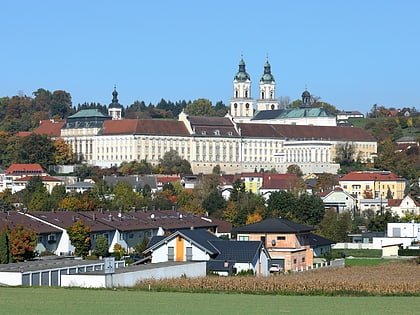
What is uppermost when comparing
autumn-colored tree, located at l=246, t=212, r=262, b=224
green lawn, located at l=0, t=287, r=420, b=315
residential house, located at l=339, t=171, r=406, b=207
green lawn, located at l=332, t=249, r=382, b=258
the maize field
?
residential house, located at l=339, t=171, r=406, b=207

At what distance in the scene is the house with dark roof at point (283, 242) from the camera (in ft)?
161

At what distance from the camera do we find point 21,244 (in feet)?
157

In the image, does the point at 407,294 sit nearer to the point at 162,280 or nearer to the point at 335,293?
the point at 335,293

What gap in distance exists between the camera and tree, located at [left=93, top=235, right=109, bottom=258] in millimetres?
55062

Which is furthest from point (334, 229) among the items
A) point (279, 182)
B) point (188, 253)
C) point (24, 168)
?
point (24, 168)

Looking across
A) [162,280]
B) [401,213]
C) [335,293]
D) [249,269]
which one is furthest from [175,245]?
[401,213]

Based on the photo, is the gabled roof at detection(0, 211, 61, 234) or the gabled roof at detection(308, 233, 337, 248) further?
the gabled roof at detection(0, 211, 61, 234)

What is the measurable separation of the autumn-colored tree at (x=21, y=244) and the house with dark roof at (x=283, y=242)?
26.9 ft

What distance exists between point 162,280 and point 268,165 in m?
118

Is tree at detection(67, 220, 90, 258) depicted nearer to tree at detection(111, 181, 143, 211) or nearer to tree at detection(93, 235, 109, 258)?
tree at detection(93, 235, 109, 258)

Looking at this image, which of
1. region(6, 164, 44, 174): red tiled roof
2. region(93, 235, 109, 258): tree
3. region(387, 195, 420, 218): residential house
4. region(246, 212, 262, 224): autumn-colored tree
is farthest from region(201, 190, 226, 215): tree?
region(6, 164, 44, 174): red tiled roof

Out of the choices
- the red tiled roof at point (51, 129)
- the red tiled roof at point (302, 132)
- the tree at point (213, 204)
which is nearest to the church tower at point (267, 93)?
the red tiled roof at point (302, 132)

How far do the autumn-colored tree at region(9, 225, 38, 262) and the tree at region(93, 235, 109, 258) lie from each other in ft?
18.0

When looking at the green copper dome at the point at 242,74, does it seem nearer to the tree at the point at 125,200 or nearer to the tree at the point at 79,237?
the tree at the point at 125,200
